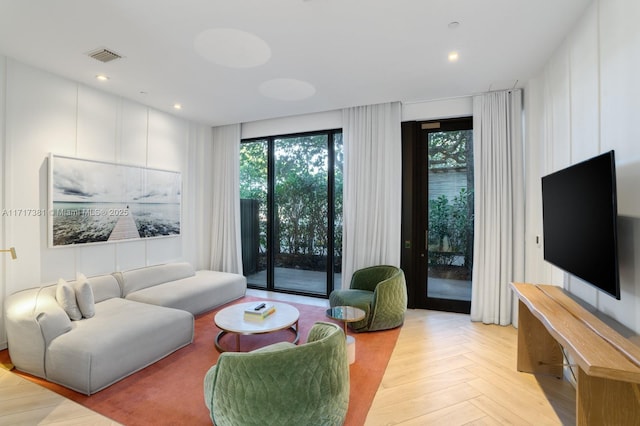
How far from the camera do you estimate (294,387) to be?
1.59 m

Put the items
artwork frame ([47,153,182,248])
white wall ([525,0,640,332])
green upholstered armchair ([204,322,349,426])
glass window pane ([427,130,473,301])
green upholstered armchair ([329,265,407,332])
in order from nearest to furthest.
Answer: green upholstered armchair ([204,322,349,426]) → white wall ([525,0,640,332]) → artwork frame ([47,153,182,248]) → green upholstered armchair ([329,265,407,332]) → glass window pane ([427,130,473,301])

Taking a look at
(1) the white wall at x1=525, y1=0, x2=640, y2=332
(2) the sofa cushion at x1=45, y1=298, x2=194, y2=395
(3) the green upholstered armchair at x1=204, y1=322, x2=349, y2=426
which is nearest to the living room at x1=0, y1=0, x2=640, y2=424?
(1) the white wall at x1=525, y1=0, x2=640, y2=332

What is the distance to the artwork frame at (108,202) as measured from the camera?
127 inches

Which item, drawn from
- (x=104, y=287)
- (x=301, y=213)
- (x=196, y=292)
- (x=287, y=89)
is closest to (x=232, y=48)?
(x=287, y=89)

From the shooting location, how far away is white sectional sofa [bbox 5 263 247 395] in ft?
7.41

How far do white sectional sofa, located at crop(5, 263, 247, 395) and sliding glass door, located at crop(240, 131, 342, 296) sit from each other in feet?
6.46

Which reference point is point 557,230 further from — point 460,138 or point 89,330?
point 89,330

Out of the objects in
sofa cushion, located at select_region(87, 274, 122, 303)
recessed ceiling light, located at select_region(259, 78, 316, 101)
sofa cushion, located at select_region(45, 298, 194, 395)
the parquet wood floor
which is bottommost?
the parquet wood floor

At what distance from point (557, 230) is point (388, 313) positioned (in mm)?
1864

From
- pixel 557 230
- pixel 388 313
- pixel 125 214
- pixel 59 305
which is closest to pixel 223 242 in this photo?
pixel 125 214

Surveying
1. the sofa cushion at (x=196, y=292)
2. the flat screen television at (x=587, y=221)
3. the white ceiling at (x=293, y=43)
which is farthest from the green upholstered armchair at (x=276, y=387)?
the white ceiling at (x=293, y=43)

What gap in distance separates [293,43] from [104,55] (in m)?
1.86

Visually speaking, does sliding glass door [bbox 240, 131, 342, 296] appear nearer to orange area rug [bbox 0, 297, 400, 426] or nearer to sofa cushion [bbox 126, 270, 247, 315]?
sofa cushion [bbox 126, 270, 247, 315]

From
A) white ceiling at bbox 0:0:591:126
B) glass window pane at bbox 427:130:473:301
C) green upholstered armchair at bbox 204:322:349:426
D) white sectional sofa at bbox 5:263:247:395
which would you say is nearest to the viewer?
green upholstered armchair at bbox 204:322:349:426
